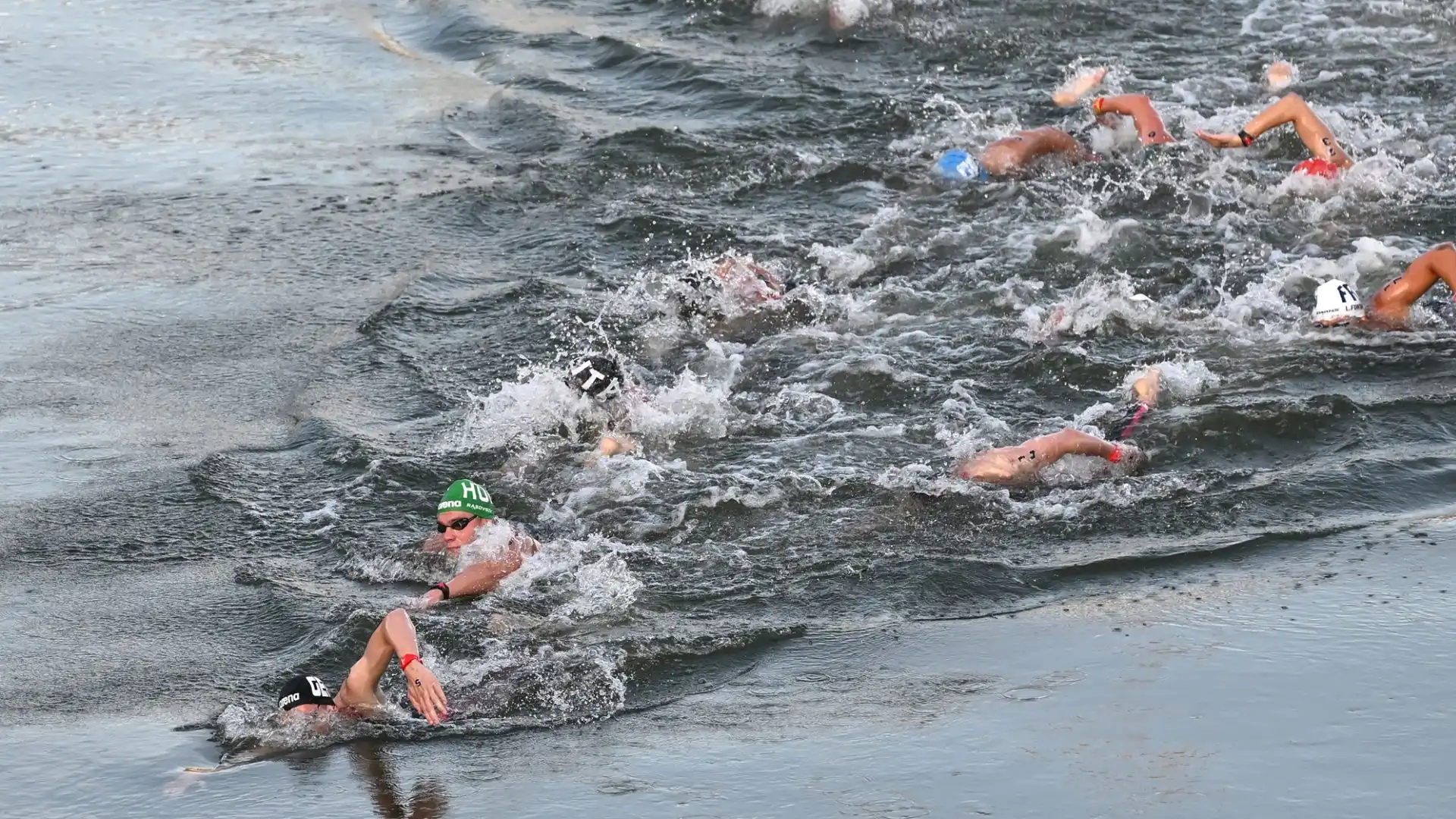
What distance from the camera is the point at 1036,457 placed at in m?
10.3

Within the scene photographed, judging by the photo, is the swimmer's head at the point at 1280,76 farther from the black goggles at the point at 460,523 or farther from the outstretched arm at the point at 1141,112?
the black goggles at the point at 460,523

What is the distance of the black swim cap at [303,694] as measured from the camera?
816 cm

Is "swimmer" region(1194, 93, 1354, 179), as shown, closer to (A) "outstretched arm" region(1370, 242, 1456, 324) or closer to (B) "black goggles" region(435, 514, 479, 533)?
(A) "outstretched arm" region(1370, 242, 1456, 324)

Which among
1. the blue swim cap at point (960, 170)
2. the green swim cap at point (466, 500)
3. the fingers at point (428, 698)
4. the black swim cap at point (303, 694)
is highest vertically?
the blue swim cap at point (960, 170)

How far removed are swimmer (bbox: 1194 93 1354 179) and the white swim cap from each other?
226 cm

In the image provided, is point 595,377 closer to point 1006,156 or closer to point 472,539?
point 472,539

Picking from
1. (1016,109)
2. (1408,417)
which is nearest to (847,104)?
(1016,109)

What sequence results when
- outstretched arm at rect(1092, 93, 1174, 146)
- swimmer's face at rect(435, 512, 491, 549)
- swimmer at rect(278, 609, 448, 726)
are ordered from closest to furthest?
1. swimmer at rect(278, 609, 448, 726)
2. swimmer's face at rect(435, 512, 491, 549)
3. outstretched arm at rect(1092, 93, 1174, 146)

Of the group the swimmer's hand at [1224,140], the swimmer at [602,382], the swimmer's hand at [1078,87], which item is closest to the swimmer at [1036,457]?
the swimmer at [602,382]

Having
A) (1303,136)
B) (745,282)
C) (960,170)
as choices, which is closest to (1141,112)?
(1303,136)

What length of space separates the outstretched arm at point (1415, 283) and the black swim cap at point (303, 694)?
26.6 feet

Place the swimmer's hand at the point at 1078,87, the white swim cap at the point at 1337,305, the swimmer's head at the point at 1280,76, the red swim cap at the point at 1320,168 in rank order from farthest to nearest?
the swimmer's head at the point at 1280,76 → the swimmer's hand at the point at 1078,87 → the red swim cap at the point at 1320,168 → the white swim cap at the point at 1337,305

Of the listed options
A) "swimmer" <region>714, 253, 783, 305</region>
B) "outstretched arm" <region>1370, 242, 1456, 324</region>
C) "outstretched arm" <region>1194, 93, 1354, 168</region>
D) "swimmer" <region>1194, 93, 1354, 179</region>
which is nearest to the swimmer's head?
"swimmer" <region>1194, 93, 1354, 179</region>

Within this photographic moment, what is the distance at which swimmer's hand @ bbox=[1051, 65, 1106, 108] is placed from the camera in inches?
659
